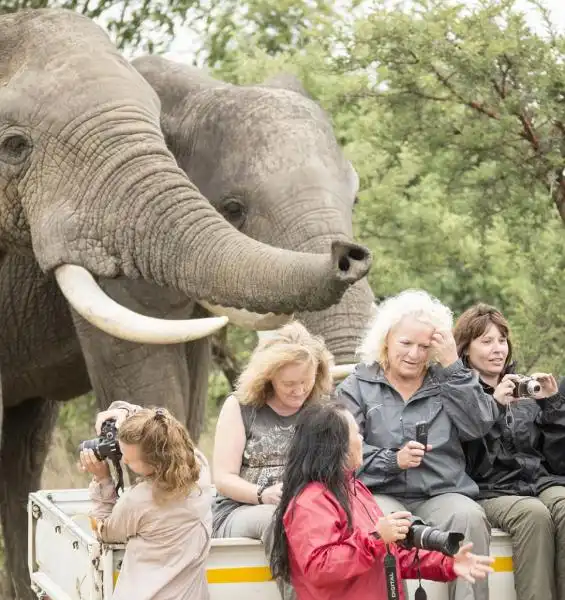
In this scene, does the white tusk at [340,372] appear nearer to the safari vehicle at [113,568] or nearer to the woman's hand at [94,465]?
the safari vehicle at [113,568]

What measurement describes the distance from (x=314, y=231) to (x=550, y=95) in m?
1.58

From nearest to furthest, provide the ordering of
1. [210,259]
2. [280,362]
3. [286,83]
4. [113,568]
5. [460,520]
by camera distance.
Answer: [113,568], [460,520], [280,362], [210,259], [286,83]

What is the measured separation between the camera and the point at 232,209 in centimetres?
1031

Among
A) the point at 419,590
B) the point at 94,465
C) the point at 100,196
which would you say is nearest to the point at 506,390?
the point at 419,590

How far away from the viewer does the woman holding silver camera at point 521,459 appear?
6699 mm

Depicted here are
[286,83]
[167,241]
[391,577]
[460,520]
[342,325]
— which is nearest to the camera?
[391,577]

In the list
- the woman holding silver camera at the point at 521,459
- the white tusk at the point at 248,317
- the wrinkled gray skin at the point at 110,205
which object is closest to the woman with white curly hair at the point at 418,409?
the woman holding silver camera at the point at 521,459

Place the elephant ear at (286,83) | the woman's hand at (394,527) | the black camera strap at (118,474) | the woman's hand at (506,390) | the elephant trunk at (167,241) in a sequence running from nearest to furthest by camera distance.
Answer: the woman's hand at (394,527) → the black camera strap at (118,474) → the woman's hand at (506,390) → the elephant trunk at (167,241) → the elephant ear at (286,83)

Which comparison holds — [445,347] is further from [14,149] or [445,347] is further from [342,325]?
[14,149]

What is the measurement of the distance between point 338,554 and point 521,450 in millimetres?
1357

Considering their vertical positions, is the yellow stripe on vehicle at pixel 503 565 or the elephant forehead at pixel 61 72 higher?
the elephant forehead at pixel 61 72

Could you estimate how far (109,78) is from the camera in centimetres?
932

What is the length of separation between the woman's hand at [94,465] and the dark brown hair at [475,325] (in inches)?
56.2

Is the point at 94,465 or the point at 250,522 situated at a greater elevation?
the point at 94,465
